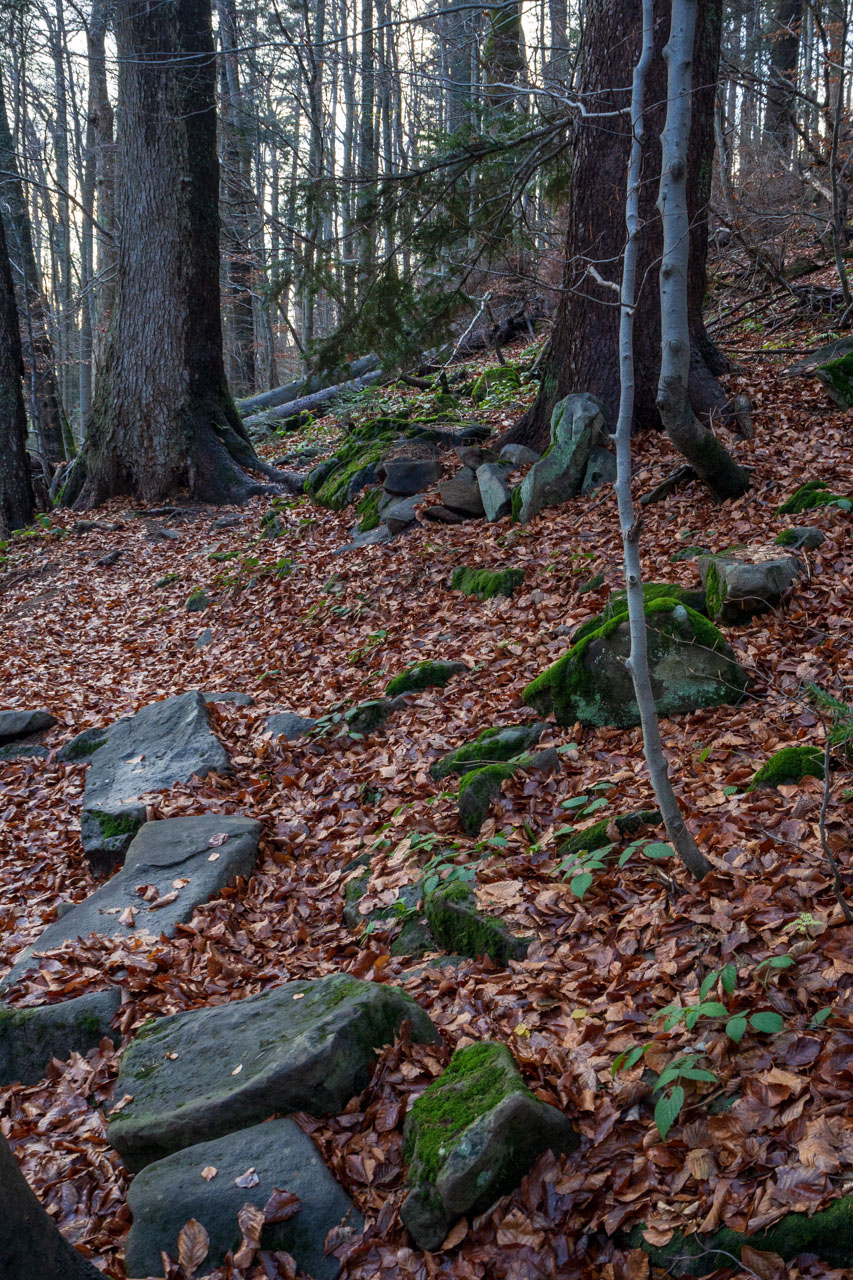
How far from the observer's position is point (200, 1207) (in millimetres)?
2613

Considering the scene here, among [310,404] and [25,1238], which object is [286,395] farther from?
[25,1238]

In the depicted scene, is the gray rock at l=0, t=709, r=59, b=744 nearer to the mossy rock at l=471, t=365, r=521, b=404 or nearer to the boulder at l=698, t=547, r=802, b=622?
the boulder at l=698, t=547, r=802, b=622

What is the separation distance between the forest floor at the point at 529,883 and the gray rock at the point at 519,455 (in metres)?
0.93

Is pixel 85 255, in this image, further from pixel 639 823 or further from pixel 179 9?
pixel 639 823

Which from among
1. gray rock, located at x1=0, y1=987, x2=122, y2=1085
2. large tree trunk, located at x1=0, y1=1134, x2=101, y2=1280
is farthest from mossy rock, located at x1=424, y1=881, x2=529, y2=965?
large tree trunk, located at x1=0, y1=1134, x2=101, y2=1280

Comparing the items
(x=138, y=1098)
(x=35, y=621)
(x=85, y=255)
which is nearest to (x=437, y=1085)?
(x=138, y=1098)

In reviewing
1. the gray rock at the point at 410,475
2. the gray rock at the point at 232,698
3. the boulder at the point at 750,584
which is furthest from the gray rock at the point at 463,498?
the boulder at the point at 750,584

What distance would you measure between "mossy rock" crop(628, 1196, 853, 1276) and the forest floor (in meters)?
0.03

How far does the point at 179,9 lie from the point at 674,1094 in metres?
14.6

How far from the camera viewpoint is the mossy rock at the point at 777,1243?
203 centimetres

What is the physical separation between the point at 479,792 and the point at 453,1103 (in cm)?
207

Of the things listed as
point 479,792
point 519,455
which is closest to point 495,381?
point 519,455

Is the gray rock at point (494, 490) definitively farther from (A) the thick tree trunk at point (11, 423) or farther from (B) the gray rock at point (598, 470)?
(A) the thick tree trunk at point (11, 423)

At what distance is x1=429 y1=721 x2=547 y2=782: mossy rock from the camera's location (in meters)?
5.09
